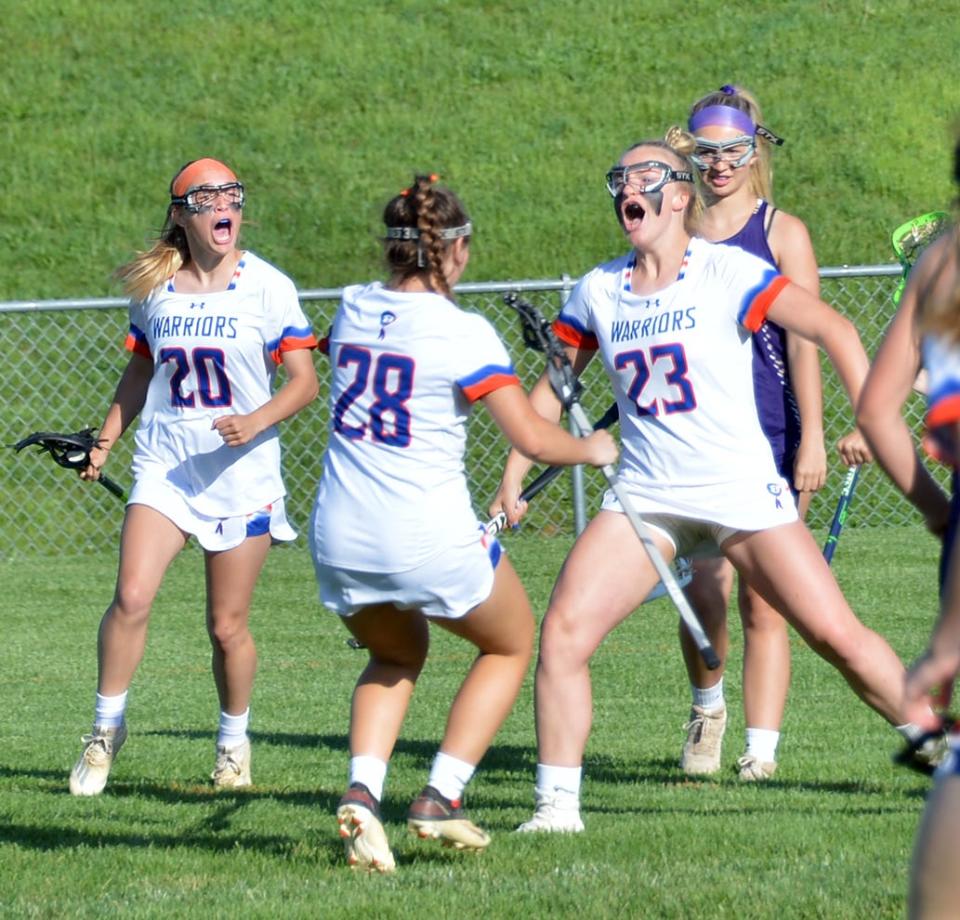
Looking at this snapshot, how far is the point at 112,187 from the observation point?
16484 mm

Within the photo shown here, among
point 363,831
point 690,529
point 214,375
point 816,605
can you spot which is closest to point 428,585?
point 363,831

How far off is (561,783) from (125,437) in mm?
8879

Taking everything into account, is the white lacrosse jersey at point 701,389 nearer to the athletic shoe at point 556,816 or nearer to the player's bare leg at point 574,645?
the player's bare leg at point 574,645

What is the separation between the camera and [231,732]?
20.4 ft

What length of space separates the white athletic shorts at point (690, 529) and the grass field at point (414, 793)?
819 mm

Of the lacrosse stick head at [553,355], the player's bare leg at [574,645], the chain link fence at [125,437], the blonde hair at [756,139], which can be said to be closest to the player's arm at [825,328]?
the lacrosse stick head at [553,355]

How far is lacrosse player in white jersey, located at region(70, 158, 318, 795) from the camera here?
600cm

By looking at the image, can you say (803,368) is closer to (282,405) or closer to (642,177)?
(642,177)

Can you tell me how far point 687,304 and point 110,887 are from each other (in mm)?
2288

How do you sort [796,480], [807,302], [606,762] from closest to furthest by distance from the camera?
1. [807,302]
2. [796,480]
3. [606,762]

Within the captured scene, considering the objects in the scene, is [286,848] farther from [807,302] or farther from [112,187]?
[112,187]

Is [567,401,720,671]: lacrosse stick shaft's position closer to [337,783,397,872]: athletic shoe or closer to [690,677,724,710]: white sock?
[337,783,397,872]: athletic shoe

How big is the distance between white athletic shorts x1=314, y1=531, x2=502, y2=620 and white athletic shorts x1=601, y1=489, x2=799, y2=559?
0.69 meters

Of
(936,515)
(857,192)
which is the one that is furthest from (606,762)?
(857,192)
